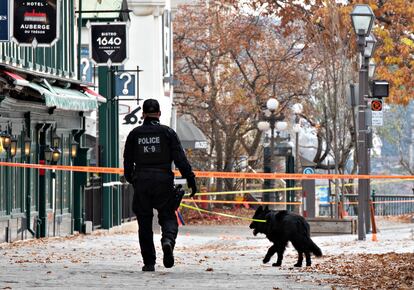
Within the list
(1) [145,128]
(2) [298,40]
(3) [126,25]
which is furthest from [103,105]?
(2) [298,40]

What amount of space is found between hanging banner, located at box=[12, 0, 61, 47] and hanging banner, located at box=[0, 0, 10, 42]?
226 millimetres

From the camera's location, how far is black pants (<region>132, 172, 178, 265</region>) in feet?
55.8

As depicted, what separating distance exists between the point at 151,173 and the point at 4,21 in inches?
364

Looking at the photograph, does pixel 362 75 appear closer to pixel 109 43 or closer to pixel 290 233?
pixel 109 43

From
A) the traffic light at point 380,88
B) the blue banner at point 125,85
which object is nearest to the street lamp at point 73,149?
the traffic light at point 380,88

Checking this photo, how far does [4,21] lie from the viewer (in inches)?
1007

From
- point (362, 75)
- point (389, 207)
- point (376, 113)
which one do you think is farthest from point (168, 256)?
point (389, 207)

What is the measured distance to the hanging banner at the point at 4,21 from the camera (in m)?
25.1

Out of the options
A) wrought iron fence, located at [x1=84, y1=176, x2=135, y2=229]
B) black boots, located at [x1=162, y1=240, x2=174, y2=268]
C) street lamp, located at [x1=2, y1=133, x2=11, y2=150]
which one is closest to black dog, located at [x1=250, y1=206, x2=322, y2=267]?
black boots, located at [x1=162, y1=240, x2=174, y2=268]

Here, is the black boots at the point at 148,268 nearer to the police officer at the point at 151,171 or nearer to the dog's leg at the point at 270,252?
the police officer at the point at 151,171

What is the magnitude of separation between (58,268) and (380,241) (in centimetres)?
1155

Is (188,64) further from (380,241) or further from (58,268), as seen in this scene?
(58,268)

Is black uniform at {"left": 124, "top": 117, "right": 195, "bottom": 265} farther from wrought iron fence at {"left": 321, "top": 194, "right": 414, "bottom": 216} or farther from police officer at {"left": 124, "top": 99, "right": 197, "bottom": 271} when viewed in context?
wrought iron fence at {"left": 321, "top": 194, "right": 414, "bottom": 216}

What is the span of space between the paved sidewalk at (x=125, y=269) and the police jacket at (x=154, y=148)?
1.15 metres
